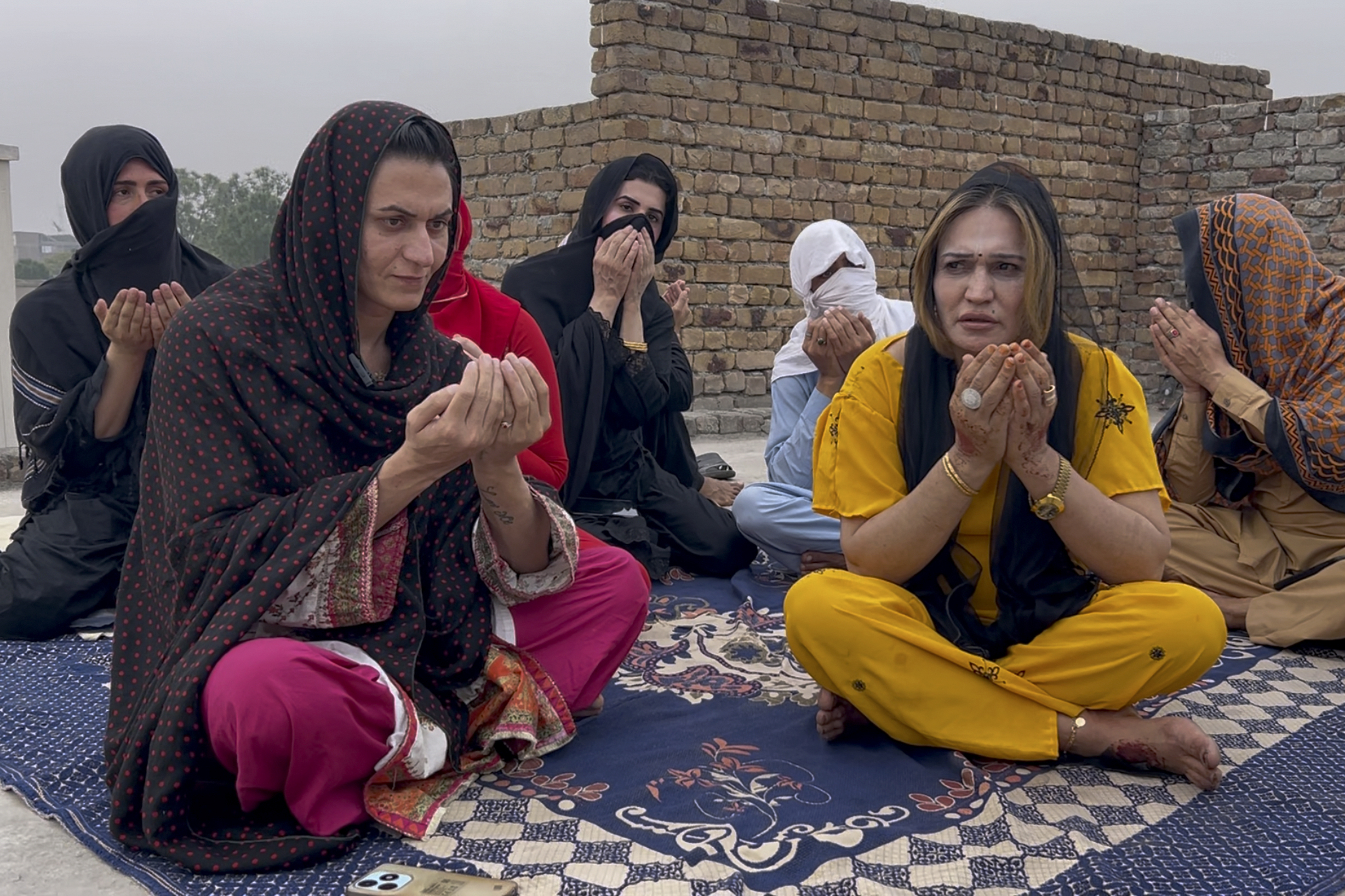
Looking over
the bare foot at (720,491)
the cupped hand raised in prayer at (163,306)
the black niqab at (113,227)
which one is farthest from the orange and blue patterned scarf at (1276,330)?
the black niqab at (113,227)

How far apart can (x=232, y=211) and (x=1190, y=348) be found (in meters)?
20.7

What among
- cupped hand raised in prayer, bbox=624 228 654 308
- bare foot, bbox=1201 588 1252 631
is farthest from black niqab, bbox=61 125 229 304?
bare foot, bbox=1201 588 1252 631

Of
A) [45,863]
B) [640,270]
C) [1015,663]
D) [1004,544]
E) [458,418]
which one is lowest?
[45,863]

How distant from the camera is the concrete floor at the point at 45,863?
2051mm

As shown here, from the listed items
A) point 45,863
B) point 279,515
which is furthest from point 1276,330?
point 45,863

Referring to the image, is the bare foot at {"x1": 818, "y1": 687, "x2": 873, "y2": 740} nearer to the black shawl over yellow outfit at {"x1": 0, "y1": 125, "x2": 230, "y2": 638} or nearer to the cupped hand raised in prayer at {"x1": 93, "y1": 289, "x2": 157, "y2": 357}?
the cupped hand raised in prayer at {"x1": 93, "y1": 289, "x2": 157, "y2": 357}

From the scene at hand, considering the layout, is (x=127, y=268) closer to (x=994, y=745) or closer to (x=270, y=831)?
(x=270, y=831)

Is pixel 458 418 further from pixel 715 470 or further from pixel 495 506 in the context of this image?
pixel 715 470

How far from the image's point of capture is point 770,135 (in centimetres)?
929

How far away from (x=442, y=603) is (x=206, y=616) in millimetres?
477

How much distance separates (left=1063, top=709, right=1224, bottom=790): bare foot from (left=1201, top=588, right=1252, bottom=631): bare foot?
1.24 meters

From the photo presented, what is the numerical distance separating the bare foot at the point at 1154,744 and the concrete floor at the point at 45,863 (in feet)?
5.52

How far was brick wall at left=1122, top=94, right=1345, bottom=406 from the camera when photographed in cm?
1045

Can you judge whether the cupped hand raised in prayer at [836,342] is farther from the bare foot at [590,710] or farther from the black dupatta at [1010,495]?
the bare foot at [590,710]
